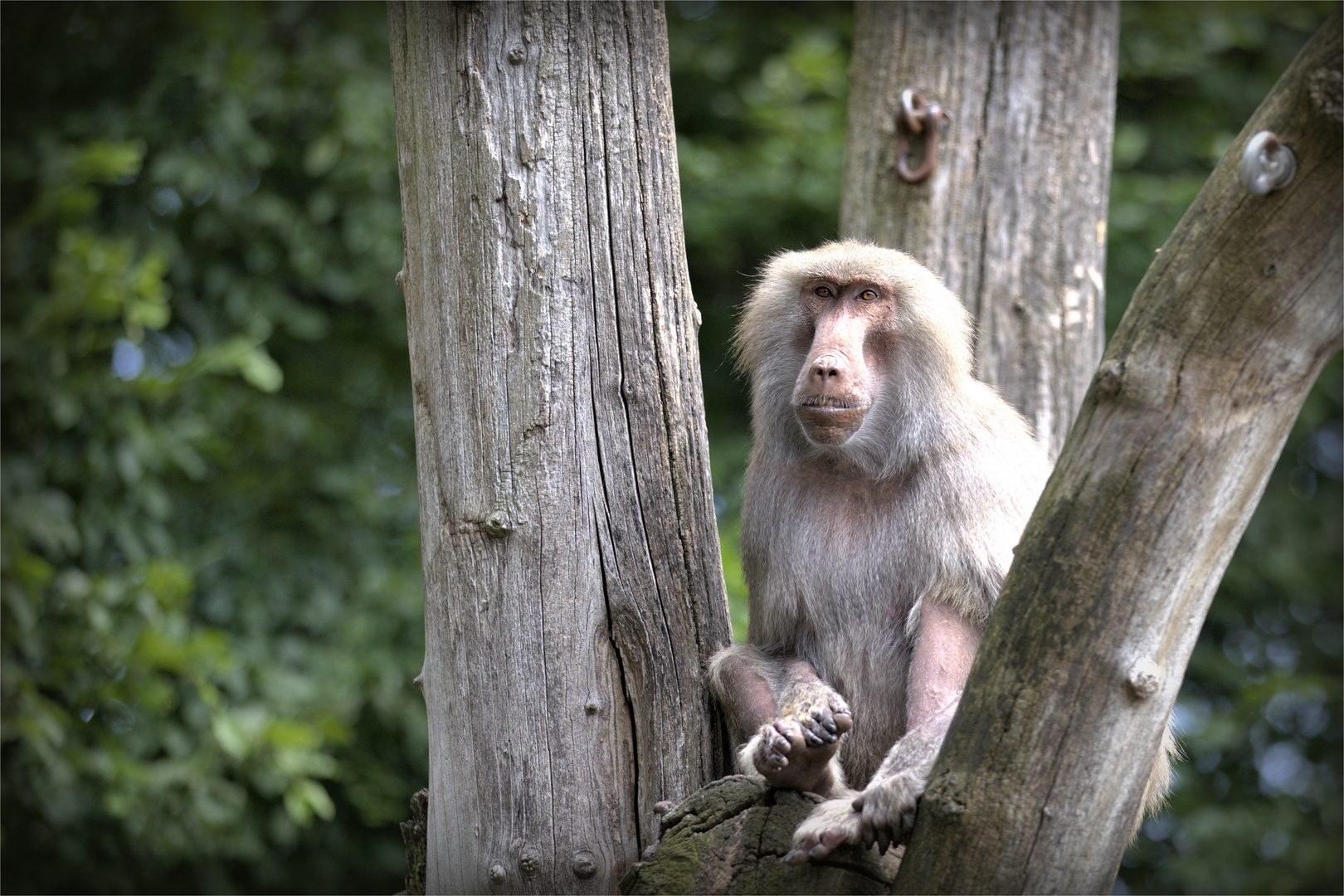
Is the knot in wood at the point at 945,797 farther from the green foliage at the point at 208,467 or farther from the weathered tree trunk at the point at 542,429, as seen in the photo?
the green foliage at the point at 208,467

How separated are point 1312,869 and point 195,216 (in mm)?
7018

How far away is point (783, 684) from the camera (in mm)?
3068

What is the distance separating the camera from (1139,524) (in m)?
2.01

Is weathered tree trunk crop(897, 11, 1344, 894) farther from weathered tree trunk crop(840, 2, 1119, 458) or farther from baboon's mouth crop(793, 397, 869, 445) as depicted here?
weathered tree trunk crop(840, 2, 1119, 458)

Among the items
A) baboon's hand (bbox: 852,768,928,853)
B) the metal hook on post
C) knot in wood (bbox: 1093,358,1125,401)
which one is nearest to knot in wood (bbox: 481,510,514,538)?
baboon's hand (bbox: 852,768,928,853)

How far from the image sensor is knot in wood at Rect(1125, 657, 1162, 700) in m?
2.05

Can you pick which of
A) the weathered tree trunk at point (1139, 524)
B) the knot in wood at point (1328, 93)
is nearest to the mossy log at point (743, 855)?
the weathered tree trunk at point (1139, 524)

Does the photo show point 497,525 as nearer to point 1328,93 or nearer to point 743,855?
point 743,855

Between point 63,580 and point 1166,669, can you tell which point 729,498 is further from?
point 1166,669

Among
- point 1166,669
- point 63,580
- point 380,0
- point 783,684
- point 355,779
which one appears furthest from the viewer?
point 380,0

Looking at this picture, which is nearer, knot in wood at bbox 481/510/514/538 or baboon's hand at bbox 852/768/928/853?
baboon's hand at bbox 852/768/928/853

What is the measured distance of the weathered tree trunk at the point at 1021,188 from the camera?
4.31m

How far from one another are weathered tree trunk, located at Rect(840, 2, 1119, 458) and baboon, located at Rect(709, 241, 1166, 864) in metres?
1.03

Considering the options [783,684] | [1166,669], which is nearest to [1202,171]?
[783,684]
